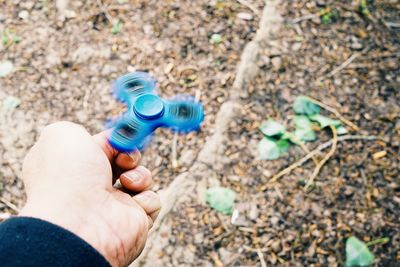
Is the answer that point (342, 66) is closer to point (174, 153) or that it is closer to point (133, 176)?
point (174, 153)

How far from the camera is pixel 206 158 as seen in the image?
1950mm

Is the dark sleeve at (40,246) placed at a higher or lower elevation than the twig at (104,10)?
higher

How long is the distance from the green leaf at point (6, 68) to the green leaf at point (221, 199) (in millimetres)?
1083

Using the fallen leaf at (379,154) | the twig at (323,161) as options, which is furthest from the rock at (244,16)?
the fallen leaf at (379,154)

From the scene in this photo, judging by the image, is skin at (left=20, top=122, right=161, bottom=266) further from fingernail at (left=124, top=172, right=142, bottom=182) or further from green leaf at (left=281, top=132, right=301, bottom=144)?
green leaf at (left=281, top=132, right=301, bottom=144)

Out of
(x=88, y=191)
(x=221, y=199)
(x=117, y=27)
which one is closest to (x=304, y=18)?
(x=117, y=27)

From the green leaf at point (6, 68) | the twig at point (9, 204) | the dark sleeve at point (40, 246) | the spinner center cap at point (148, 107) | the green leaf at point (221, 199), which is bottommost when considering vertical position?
the green leaf at point (221, 199)

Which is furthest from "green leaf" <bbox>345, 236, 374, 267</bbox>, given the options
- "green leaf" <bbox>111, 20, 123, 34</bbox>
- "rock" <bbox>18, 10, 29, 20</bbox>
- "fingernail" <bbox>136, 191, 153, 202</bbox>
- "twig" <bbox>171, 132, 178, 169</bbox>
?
"rock" <bbox>18, 10, 29, 20</bbox>

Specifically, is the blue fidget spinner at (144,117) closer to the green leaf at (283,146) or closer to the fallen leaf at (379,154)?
the green leaf at (283,146)

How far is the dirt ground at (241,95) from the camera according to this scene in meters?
1.82

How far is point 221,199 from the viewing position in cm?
186

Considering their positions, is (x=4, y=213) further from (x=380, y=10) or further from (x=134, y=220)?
(x=380, y=10)

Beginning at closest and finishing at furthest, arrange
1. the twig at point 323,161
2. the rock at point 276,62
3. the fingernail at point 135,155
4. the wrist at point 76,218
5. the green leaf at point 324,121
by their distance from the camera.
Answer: the wrist at point 76,218 → the fingernail at point 135,155 → the twig at point 323,161 → the green leaf at point 324,121 → the rock at point 276,62

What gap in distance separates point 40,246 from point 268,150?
119cm
